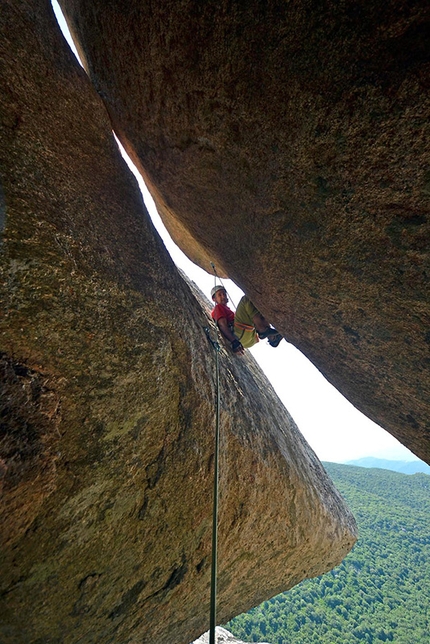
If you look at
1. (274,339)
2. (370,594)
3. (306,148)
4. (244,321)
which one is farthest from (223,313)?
(370,594)

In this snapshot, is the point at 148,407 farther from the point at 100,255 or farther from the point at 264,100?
the point at 264,100

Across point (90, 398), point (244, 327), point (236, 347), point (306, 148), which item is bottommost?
point (90, 398)

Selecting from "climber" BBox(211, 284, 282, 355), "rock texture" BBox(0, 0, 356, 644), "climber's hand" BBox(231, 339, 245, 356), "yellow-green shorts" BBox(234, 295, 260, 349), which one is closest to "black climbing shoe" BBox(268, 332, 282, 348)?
"climber" BBox(211, 284, 282, 355)

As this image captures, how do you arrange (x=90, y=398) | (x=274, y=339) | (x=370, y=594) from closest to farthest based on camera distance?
(x=90, y=398), (x=274, y=339), (x=370, y=594)

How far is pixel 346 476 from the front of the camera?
109 metres

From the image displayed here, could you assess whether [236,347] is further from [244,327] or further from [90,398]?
[90,398]

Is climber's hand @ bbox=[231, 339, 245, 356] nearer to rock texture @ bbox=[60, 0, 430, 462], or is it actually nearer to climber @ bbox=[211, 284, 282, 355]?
climber @ bbox=[211, 284, 282, 355]

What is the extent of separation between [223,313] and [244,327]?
543 millimetres

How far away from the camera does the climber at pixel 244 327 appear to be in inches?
227

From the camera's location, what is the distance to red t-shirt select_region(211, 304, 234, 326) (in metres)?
6.04

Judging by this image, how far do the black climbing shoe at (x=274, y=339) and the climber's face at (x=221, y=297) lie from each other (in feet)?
3.97

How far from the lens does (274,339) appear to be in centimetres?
603

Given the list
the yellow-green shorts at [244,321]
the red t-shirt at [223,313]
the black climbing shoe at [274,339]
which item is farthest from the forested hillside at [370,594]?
the red t-shirt at [223,313]

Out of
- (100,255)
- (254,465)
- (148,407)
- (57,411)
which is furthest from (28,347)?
(254,465)
